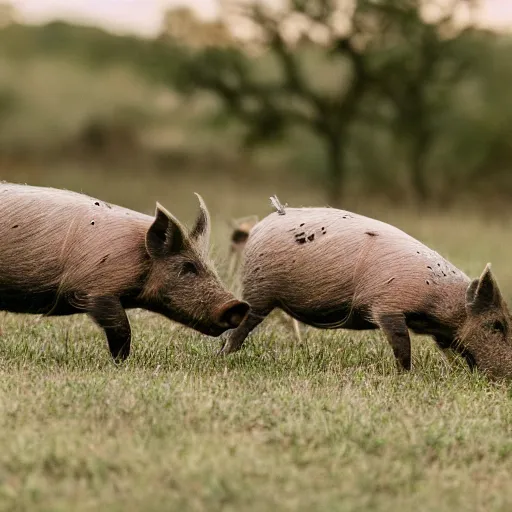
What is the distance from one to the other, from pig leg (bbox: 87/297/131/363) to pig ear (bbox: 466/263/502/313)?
233 cm

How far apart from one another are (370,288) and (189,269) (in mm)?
1258

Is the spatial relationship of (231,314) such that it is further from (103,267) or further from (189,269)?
(103,267)

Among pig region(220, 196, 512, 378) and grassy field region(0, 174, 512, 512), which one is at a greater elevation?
pig region(220, 196, 512, 378)

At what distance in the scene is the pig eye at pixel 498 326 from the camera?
7.21 m

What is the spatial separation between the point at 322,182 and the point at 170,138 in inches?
211

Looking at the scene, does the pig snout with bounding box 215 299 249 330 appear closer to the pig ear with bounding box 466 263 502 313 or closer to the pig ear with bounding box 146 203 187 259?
the pig ear with bounding box 146 203 187 259

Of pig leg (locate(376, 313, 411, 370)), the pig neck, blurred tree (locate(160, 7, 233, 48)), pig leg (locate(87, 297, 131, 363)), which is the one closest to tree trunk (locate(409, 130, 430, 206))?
blurred tree (locate(160, 7, 233, 48))

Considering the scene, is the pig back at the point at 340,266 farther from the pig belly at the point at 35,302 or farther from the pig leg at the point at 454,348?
the pig belly at the point at 35,302

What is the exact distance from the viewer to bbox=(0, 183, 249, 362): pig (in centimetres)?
702

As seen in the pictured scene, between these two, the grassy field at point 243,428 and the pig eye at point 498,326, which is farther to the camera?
the pig eye at point 498,326

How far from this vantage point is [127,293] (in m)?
7.14

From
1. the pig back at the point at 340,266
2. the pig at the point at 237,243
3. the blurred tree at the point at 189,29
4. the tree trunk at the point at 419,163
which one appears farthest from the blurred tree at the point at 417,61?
the pig back at the point at 340,266

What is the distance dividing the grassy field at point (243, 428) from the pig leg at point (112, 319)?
162mm

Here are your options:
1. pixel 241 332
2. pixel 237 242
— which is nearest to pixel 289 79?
pixel 237 242
